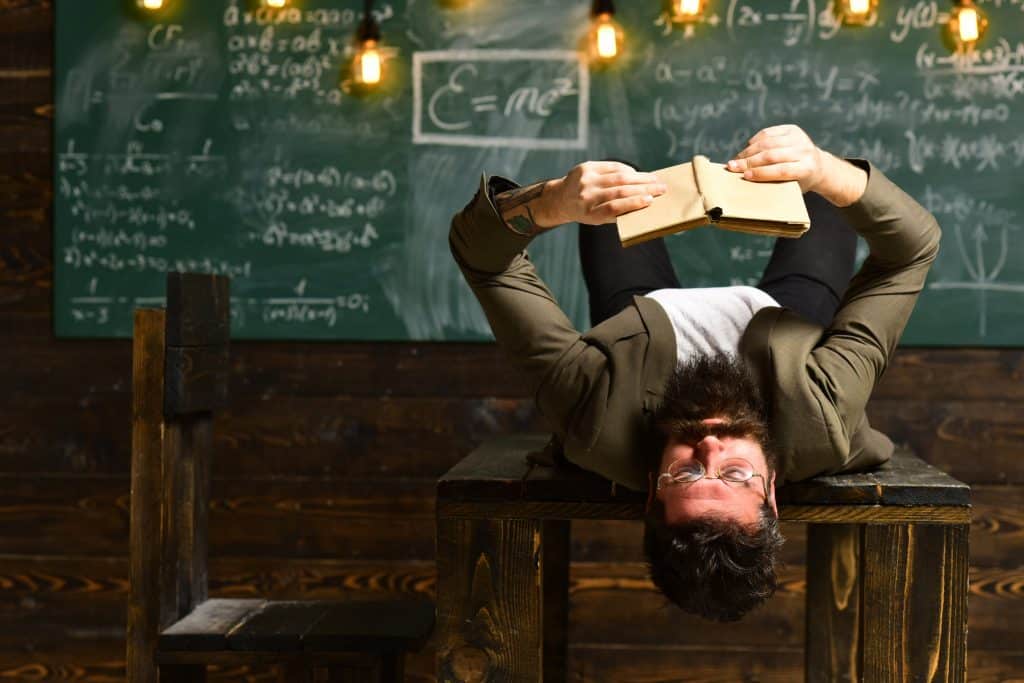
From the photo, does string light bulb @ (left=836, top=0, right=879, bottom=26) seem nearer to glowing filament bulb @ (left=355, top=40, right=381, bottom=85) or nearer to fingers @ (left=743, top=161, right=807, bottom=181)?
glowing filament bulb @ (left=355, top=40, right=381, bottom=85)

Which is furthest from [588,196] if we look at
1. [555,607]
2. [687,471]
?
[555,607]

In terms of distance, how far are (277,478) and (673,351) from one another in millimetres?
1531

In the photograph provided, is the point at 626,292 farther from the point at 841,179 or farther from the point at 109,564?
the point at 109,564

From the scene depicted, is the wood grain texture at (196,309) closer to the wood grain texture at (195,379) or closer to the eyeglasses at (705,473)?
the wood grain texture at (195,379)

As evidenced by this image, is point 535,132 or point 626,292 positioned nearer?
point 626,292

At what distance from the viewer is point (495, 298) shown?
4.99 ft

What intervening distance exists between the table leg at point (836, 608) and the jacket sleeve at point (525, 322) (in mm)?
832

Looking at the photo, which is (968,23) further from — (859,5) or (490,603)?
(490,603)

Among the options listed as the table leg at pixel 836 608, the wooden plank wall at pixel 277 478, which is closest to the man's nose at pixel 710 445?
the table leg at pixel 836 608

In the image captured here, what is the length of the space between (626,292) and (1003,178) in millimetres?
1284

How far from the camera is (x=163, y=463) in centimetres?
180

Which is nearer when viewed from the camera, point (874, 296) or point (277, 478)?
point (874, 296)

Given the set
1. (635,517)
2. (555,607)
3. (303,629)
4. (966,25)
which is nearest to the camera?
(635,517)

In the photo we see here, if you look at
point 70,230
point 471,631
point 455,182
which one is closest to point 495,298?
point 471,631
